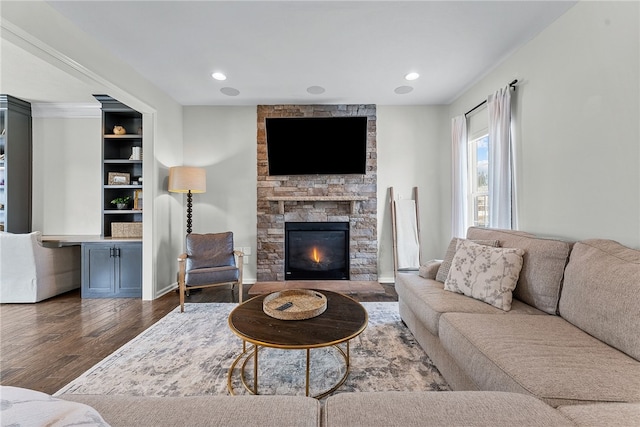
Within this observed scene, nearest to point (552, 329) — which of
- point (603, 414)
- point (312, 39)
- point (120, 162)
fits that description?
point (603, 414)

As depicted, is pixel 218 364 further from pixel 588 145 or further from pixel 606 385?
pixel 588 145

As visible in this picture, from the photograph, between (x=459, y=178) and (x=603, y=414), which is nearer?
(x=603, y=414)

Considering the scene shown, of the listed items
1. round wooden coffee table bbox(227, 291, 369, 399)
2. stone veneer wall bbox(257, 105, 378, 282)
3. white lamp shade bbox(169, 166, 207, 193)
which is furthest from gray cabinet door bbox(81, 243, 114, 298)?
round wooden coffee table bbox(227, 291, 369, 399)

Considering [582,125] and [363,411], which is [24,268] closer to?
[363,411]

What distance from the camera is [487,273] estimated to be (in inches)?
73.9

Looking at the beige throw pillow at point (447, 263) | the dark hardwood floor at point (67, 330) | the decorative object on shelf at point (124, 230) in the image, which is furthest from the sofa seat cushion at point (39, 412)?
the decorative object on shelf at point (124, 230)

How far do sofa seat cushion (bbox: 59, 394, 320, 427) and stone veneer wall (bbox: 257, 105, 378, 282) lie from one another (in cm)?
312

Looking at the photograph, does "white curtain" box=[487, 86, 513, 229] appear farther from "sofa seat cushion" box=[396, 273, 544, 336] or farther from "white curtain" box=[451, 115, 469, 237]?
"sofa seat cushion" box=[396, 273, 544, 336]

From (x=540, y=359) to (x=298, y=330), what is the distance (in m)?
1.12

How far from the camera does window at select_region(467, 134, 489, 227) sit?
3279mm

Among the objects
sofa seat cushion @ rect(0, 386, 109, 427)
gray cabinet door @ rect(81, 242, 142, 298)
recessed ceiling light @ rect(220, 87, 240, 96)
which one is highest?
recessed ceiling light @ rect(220, 87, 240, 96)

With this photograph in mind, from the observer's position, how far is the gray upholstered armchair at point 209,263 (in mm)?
2994

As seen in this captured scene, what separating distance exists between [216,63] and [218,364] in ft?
9.35

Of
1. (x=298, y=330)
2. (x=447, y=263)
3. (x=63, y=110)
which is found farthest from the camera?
(x=63, y=110)
